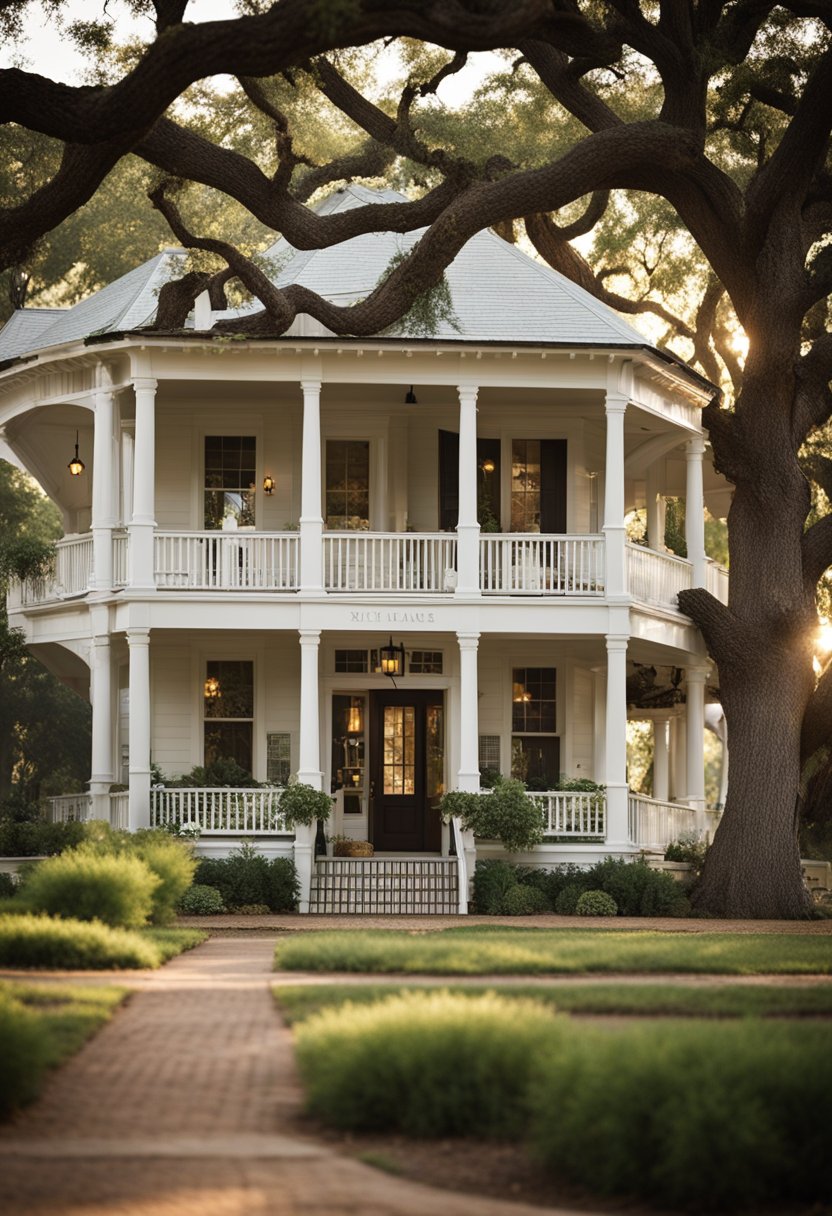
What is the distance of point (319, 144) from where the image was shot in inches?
1426

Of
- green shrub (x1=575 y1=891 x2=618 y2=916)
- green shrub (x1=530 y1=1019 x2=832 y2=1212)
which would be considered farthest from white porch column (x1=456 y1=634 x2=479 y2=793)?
green shrub (x1=530 y1=1019 x2=832 y2=1212)

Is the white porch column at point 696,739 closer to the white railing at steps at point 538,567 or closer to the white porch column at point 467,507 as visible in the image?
the white railing at steps at point 538,567

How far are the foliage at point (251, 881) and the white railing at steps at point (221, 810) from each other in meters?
0.79

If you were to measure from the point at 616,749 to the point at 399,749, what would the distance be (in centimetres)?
408

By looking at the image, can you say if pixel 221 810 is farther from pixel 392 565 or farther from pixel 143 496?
pixel 143 496

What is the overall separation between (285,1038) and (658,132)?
52.2ft

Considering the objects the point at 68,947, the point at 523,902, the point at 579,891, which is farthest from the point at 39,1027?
the point at 579,891

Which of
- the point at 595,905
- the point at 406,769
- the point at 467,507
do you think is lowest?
the point at 595,905

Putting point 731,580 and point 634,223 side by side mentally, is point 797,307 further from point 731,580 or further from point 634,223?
point 634,223

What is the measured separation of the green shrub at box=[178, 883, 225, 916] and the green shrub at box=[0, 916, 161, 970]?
8967 mm

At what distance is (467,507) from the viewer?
26.6 metres

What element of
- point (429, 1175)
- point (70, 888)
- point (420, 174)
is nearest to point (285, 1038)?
point (429, 1175)

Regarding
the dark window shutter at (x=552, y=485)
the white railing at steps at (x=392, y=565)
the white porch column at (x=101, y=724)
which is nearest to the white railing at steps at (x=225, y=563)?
the white railing at steps at (x=392, y=565)

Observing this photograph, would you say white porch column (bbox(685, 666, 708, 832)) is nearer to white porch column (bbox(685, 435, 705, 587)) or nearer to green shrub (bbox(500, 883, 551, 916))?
white porch column (bbox(685, 435, 705, 587))
